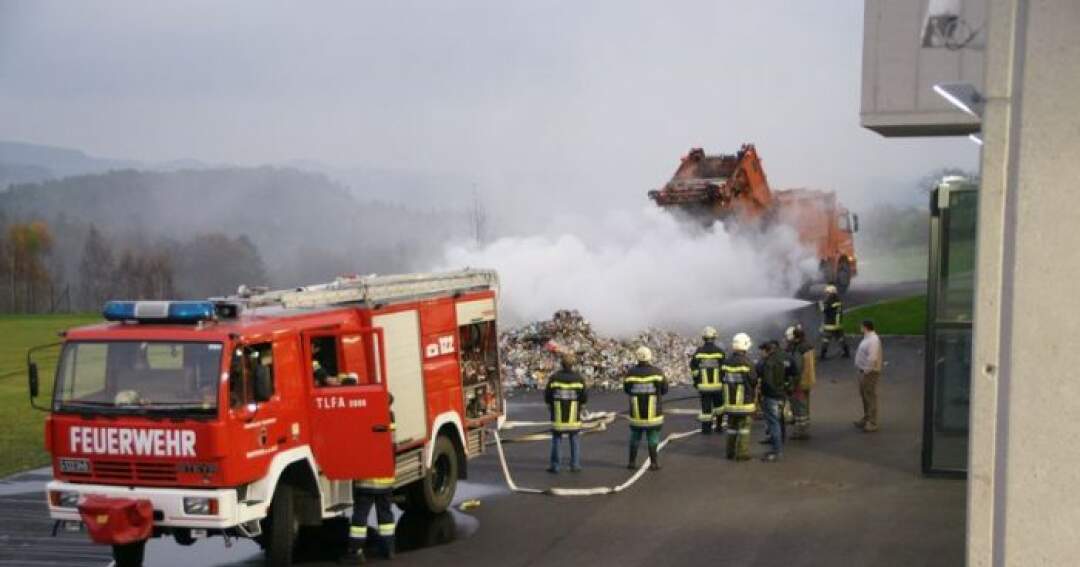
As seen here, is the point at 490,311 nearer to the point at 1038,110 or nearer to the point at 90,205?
the point at 1038,110

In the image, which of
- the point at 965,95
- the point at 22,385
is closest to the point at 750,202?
the point at 22,385

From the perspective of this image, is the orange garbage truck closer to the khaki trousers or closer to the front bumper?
the khaki trousers

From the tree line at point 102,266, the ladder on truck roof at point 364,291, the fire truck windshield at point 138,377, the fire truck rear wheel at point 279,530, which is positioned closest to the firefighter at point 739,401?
the ladder on truck roof at point 364,291

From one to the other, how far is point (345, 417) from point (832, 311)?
628 inches

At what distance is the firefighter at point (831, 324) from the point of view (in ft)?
79.8

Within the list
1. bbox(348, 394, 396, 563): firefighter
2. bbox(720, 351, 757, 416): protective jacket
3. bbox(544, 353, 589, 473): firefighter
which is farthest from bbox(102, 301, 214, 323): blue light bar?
bbox(720, 351, 757, 416): protective jacket

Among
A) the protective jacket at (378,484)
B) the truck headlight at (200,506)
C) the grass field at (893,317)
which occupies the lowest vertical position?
the grass field at (893,317)

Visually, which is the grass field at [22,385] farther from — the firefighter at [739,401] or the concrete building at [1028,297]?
the concrete building at [1028,297]

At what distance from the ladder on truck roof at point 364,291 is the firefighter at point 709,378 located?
422 centimetres

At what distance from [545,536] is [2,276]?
2733 cm

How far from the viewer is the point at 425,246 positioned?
4422 centimetres

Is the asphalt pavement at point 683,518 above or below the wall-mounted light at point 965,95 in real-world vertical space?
below

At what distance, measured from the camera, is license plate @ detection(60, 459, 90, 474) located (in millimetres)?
9836

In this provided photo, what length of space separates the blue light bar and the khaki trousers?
10.2m
